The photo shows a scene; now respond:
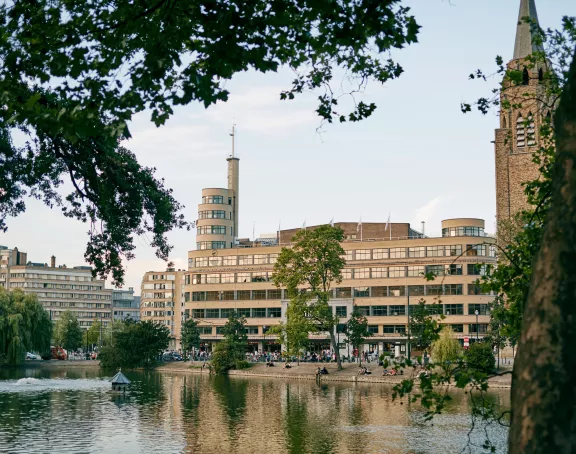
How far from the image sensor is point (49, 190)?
22969mm

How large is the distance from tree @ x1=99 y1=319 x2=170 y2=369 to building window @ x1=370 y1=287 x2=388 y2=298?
34.1 metres

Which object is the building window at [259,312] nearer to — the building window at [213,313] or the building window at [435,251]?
the building window at [213,313]

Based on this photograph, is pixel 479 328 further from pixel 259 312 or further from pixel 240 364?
pixel 240 364

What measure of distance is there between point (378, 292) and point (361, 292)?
2.76 metres

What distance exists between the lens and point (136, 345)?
10356 centimetres

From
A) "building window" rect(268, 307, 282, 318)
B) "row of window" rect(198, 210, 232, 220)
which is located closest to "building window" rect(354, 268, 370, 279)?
"building window" rect(268, 307, 282, 318)

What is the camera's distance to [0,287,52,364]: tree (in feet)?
313

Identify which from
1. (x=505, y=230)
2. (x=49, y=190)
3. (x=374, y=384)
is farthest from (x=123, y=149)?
(x=505, y=230)

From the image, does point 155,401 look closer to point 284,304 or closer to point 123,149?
point 123,149

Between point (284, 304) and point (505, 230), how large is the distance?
2157 inches

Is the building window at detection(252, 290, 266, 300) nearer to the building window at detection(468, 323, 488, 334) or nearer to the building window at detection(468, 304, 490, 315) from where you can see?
the building window at detection(468, 304, 490, 315)

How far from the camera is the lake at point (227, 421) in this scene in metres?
36.3

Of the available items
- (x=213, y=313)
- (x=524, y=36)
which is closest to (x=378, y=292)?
(x=213, y=313)

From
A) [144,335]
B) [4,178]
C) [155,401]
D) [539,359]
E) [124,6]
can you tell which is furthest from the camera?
[144,335]
